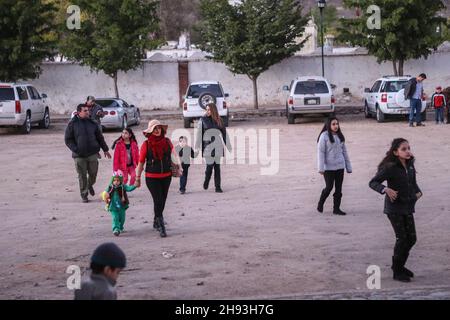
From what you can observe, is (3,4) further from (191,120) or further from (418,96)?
(418,96)

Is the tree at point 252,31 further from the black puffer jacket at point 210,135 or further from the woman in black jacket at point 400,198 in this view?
the woman in black jacket at point 400,198

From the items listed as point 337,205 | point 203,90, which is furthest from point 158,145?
point 203,90

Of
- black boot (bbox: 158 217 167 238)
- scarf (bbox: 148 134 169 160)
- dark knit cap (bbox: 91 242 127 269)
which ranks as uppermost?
scarf (bbox: 148 134 169 160)

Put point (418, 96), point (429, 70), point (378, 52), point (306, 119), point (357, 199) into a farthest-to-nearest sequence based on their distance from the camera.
Result: point (429, 70)
point (378, 52)
point (306, 119)
point (418, 96)
point (357, 199)

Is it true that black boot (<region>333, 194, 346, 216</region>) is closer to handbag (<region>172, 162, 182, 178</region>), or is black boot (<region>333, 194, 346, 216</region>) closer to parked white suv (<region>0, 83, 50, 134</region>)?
handbag (<region>172, 162, 182, 178</region>)

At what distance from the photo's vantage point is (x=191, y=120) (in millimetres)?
33812

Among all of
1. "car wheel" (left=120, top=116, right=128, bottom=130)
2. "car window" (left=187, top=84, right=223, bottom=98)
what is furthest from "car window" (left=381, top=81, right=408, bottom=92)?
"car wheel" (left=120, top=116, right=128, bottom=130)

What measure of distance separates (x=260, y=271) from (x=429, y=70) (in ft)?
117

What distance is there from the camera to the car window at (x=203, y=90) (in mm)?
33969

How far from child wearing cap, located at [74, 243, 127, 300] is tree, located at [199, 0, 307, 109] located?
34819mm

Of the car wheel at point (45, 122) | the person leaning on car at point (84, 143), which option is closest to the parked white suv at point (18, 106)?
the car wheel at point (45, 122)

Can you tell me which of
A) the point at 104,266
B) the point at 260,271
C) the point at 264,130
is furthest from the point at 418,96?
the point at 104,266

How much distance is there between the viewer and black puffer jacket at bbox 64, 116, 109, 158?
53.0 ft

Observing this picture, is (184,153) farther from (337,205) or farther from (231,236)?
(231,236)
